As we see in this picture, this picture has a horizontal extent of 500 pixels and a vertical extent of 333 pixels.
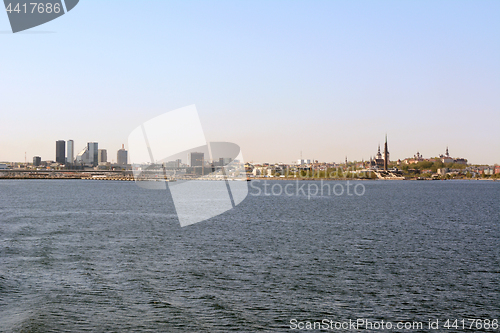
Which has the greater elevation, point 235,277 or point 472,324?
point 235,277

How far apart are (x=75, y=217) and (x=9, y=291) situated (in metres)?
30.7

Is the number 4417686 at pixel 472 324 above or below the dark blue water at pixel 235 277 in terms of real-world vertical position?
below

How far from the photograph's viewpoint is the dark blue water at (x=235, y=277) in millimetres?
16469

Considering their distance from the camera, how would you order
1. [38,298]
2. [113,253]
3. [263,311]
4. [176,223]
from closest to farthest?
1. [263,311]
2. [38,298]
3. [113,253]
4. [176,223]

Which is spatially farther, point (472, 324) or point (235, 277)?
point (235, 277)

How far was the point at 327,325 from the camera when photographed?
620 inches

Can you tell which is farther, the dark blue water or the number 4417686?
the dark blue water

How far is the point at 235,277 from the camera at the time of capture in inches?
854

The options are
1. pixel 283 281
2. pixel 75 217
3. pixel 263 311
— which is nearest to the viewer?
pixel 263 311

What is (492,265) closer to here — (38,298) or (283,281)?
(283,281)

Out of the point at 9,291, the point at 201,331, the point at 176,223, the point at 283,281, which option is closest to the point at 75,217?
the point at 176,223

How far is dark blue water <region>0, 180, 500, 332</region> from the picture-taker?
54.0 ft

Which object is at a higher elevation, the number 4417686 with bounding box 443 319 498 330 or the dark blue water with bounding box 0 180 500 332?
the dark blue water with bounding box 0 180 500 332

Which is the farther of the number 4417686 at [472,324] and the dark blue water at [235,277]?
the dark blue water at [235,277]
